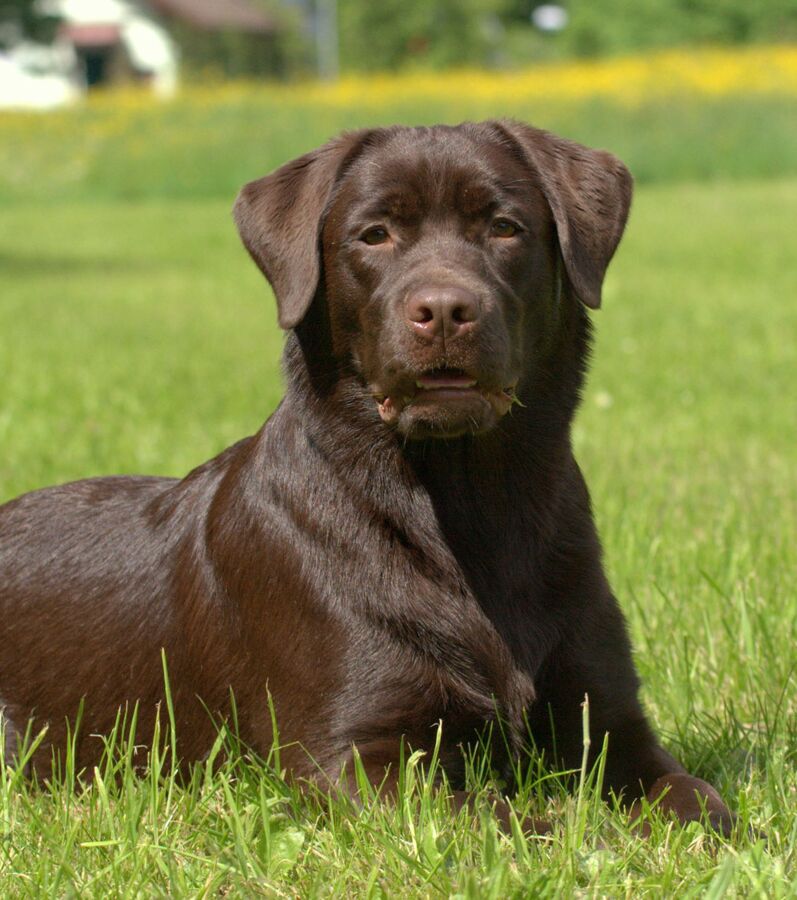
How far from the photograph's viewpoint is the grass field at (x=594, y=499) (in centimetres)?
252

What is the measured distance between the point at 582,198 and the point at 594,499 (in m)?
2.28

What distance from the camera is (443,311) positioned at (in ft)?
9.63

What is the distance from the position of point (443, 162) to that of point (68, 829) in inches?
63.9

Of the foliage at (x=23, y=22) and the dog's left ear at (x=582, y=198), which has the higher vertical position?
the dog's left ear at (x=582, y=198)

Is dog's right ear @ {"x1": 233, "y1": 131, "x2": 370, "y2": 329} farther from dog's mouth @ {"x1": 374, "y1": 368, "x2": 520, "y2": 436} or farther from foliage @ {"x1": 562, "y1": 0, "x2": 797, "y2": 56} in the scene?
foliage @ {"x1": 562, "y1": 0, "x2": 797, "y2": 56}

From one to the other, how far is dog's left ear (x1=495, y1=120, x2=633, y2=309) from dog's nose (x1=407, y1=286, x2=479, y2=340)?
0.40m

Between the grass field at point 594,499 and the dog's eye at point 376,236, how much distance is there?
1.18m

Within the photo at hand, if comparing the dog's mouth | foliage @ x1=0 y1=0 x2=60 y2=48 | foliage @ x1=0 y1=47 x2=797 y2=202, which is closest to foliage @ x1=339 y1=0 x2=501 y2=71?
foliage @ x1=0 y1=47 x2=797 y2=202

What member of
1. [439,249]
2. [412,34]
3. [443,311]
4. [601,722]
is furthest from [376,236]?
[412,34]

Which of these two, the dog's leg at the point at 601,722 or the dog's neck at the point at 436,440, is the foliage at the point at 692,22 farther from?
the dog's leg at the point at 601,722

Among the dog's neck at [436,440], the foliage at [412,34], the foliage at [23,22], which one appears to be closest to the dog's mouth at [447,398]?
the dog's neck at [436,440]

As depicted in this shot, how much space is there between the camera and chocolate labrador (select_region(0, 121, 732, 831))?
299 centimetres

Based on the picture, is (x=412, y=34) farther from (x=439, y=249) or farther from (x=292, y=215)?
(x=439, y=249)

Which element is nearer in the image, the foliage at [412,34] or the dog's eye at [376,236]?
the dog's eye at [376,236]
